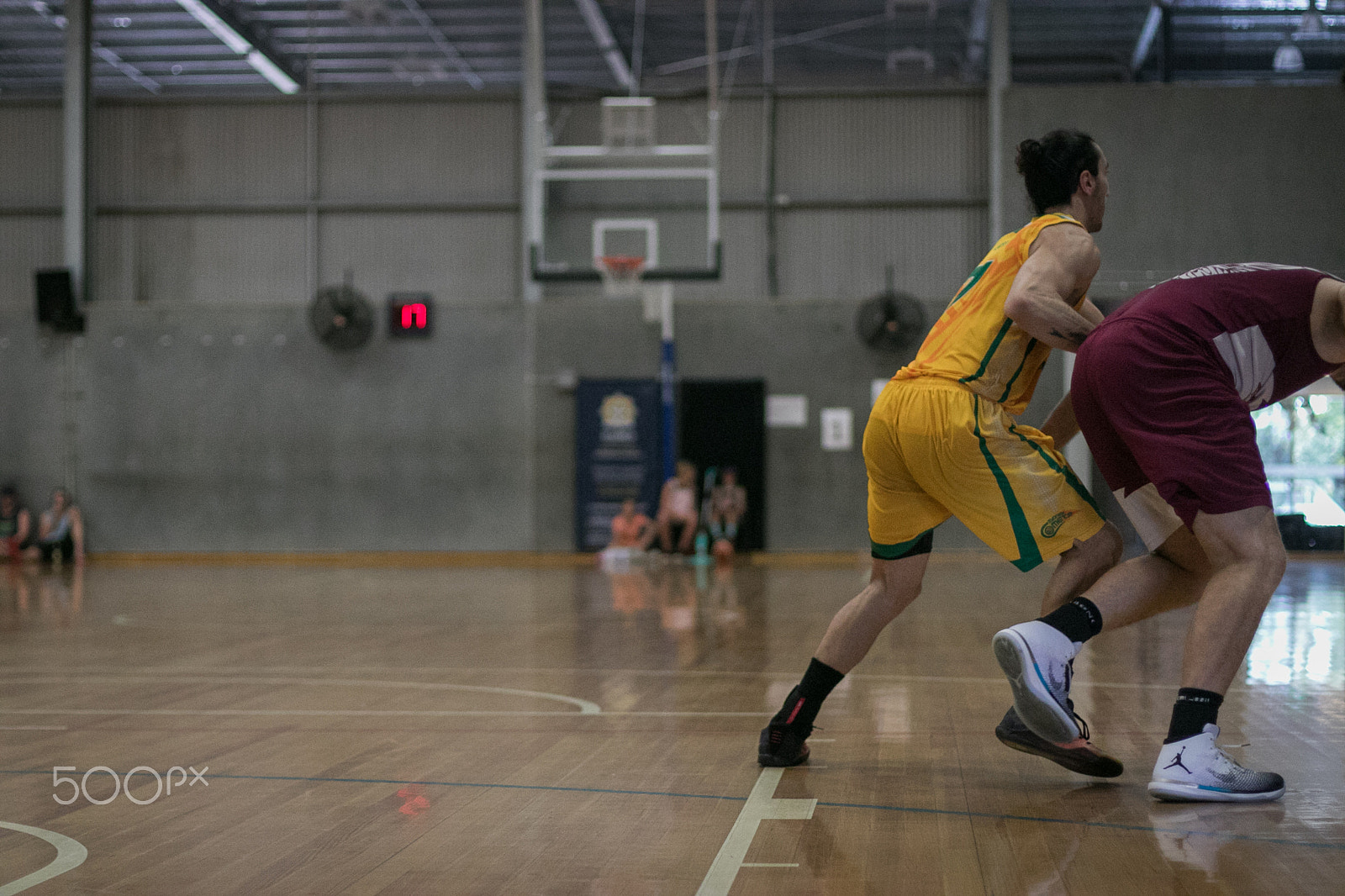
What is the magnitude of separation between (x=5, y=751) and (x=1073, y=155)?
124 inches

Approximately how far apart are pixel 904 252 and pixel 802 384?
281 centimetres

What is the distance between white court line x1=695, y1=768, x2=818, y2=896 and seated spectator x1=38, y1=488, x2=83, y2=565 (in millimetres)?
13159

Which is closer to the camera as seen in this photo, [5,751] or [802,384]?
[5,751]

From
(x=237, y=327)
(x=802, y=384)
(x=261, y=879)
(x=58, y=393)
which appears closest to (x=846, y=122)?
(x=802, y=384)

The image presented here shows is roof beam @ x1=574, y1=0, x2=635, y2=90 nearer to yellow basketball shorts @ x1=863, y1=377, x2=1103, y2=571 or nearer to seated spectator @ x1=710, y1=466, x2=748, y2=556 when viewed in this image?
seated spectator @ x1=710, y1=466, x2=748, y2=556

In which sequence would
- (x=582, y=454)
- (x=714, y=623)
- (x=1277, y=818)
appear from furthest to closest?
(x=582, y=454) → (x=714, y=623) → (x=1277, y=818)

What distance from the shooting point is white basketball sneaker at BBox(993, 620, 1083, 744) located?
262 centimetres

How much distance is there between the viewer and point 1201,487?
255 centimetres

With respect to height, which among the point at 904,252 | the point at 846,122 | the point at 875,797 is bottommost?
the point at 875,797

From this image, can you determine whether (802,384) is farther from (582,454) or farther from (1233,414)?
(1233,414)

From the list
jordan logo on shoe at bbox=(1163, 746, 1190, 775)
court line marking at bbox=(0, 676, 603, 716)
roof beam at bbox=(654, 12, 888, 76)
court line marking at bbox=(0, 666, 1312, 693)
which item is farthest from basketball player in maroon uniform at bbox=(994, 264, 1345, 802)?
roof beam at bbox=(654, 12, 888, 76)

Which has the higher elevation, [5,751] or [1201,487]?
[1201,487]

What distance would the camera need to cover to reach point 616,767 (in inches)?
120

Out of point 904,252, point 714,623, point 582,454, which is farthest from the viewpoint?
point 904,252
